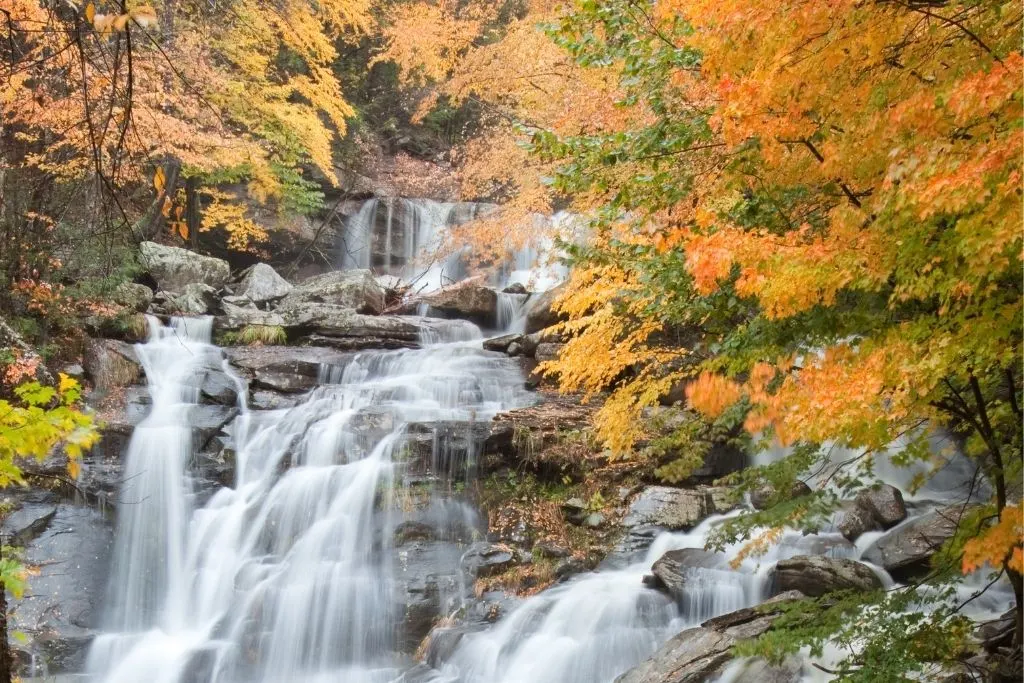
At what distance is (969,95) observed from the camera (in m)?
2.89

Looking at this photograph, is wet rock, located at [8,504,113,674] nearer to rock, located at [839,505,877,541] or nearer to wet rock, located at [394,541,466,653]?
wet rock, located at [394,541,466,653]

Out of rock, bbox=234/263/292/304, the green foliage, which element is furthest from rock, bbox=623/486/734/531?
rock, bbox=234/263/292/304

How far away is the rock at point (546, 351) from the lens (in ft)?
45.0

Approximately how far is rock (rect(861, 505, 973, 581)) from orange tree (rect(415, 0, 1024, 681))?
2821 millimetres

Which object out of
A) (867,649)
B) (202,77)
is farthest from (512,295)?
(867,649)

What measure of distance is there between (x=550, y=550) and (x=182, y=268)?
40.4 feet

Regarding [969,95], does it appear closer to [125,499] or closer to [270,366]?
[125,499]

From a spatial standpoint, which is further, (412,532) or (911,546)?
(412,532)

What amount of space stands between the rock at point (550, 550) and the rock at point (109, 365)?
8.02 m

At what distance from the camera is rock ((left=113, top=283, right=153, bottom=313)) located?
1398 cm

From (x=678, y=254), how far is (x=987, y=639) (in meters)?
3.91

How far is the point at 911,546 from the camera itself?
8109mm

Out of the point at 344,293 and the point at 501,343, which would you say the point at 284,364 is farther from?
the point at 501,343

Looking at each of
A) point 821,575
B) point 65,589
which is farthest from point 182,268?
point 821,575
